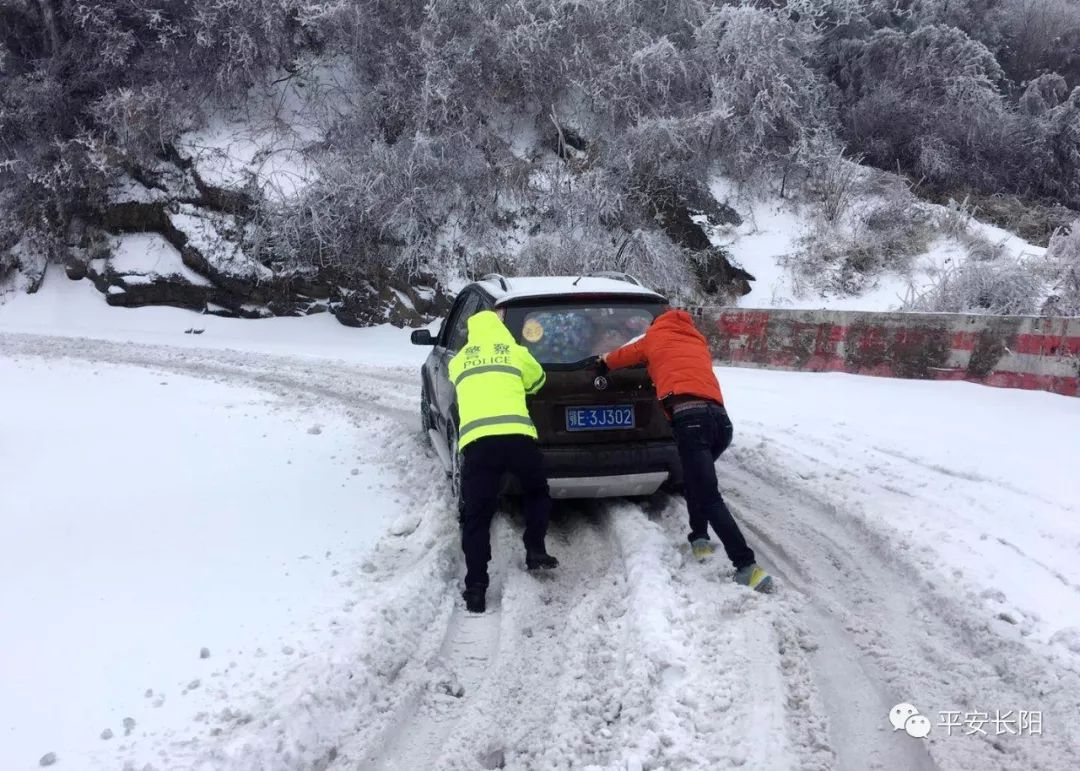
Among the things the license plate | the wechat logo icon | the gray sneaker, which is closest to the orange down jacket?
the license plate

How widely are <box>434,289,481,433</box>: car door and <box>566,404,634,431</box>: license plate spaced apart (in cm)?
104

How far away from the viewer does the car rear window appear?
16.2 feet

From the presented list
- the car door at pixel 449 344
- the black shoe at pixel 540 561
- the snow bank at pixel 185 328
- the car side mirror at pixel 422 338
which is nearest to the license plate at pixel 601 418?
the black shoe at pixel 540 561

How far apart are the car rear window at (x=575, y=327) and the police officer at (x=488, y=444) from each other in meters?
0.54

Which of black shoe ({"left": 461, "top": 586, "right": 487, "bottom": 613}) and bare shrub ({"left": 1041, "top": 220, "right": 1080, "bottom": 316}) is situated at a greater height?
bare shrub ({"left": 1041, "top": 220, "right": 1080, "bottom": 316})

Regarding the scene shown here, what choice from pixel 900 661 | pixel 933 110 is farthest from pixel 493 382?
pixel 933 110

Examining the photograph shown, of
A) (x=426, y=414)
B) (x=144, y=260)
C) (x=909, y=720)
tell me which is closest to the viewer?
(x=909, y=720)

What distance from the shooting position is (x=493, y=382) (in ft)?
13.9

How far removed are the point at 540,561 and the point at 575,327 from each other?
1.59 m

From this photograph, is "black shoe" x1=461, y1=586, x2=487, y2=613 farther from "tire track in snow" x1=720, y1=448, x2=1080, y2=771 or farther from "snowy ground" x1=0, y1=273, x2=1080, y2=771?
"tire track in snow" x1=720, y1=448, x2=1080, y2=771

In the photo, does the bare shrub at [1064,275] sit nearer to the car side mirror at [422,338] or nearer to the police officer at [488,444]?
the car side mirror at [422,338]

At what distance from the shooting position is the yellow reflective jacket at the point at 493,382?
13.7ft

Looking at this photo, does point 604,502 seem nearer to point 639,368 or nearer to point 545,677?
point 639,368

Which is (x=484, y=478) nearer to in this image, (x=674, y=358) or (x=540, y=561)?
(x=540, y=561)
